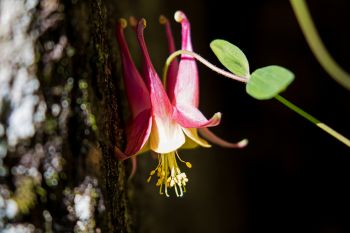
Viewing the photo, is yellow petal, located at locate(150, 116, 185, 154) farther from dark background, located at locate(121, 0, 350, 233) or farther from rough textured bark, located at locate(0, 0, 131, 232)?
dark background, located at locate(121, 0, 350, 233)

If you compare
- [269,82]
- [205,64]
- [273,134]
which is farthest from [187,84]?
[273,134]

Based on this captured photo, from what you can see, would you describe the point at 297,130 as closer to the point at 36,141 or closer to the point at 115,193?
the point at 115,193

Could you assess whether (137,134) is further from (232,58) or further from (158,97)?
(232,58)

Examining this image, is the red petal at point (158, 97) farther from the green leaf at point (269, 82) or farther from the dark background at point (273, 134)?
the dark background at point (273, 134)

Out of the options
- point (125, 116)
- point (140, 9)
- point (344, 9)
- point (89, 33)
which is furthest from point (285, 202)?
point (89, 33)

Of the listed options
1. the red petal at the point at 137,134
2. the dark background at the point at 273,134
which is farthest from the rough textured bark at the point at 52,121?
the dark background at the point at 273,134
